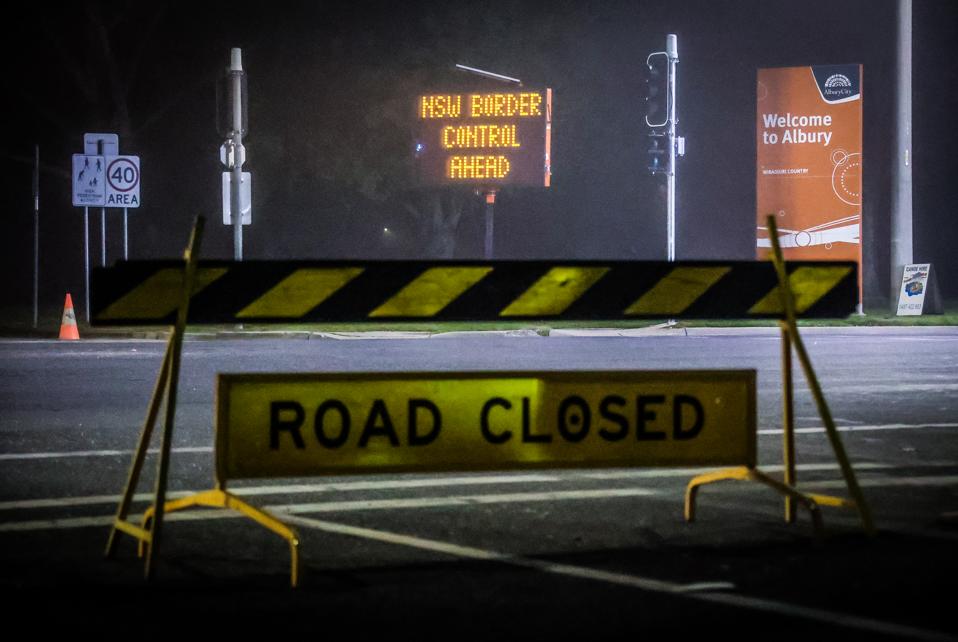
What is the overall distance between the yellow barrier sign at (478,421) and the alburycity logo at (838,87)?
26257 millimetres

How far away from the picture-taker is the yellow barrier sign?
6512 millimetres

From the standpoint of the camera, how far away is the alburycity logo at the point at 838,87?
31891mm

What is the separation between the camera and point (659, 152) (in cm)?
2795

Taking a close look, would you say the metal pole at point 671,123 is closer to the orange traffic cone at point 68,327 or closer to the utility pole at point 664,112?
the utility pole at point 664,112

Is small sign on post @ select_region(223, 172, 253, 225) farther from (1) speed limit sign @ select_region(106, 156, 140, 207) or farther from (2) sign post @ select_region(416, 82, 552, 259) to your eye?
(2) sign post @ select_region(416, 82, 552, 259)

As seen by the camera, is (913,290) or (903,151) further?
(913,290)

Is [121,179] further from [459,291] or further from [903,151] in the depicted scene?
[459,291]

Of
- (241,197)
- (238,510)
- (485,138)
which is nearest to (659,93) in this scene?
(485,138)

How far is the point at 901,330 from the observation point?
26125 mm

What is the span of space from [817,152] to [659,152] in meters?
5.80

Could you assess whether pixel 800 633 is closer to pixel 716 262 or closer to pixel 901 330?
pixel 716 262

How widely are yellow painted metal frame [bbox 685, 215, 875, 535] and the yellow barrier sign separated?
17 centimetres

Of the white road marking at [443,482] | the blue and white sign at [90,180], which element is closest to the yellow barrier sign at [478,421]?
the white road marking at [443,482]

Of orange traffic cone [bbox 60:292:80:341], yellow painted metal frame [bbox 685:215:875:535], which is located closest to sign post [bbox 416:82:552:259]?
orange traffic cone [bbox 60:292:80:341]
